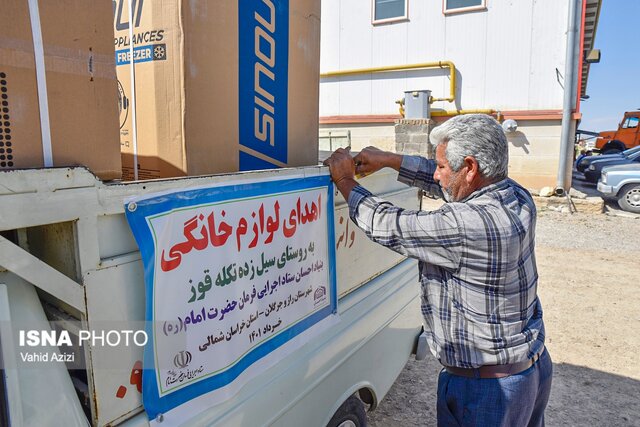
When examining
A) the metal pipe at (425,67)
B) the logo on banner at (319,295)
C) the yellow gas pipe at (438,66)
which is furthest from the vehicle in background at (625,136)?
the logo on banner at (319,295)

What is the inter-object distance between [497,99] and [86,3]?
11157 millimetres

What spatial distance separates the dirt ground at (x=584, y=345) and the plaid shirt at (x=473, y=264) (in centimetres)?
154

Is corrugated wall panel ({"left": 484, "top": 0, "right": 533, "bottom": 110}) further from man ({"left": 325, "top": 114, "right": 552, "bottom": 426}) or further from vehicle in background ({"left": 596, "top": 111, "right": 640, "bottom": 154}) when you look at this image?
vehicle in background ({"left": 596, "top": 111, "right": 640, "bottom": 154})

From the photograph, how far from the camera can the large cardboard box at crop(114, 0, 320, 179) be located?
148 cm

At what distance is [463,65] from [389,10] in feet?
8.19

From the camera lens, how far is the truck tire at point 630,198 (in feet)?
34.3

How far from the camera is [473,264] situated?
65.6 inches

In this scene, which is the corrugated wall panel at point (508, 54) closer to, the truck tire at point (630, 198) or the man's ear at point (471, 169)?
the truck tire at point (630, 198)

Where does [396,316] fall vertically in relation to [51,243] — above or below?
below

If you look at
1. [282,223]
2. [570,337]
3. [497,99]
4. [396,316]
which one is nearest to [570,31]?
[497,99]

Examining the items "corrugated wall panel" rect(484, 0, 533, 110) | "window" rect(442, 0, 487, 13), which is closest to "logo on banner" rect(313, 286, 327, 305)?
"corrugated wall panel" rect(484, 0, 533, 110)

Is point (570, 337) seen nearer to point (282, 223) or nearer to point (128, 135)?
point (282, 223)

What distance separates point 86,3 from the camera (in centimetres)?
114

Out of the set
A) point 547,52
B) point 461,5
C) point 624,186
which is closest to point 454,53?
point 461,5
